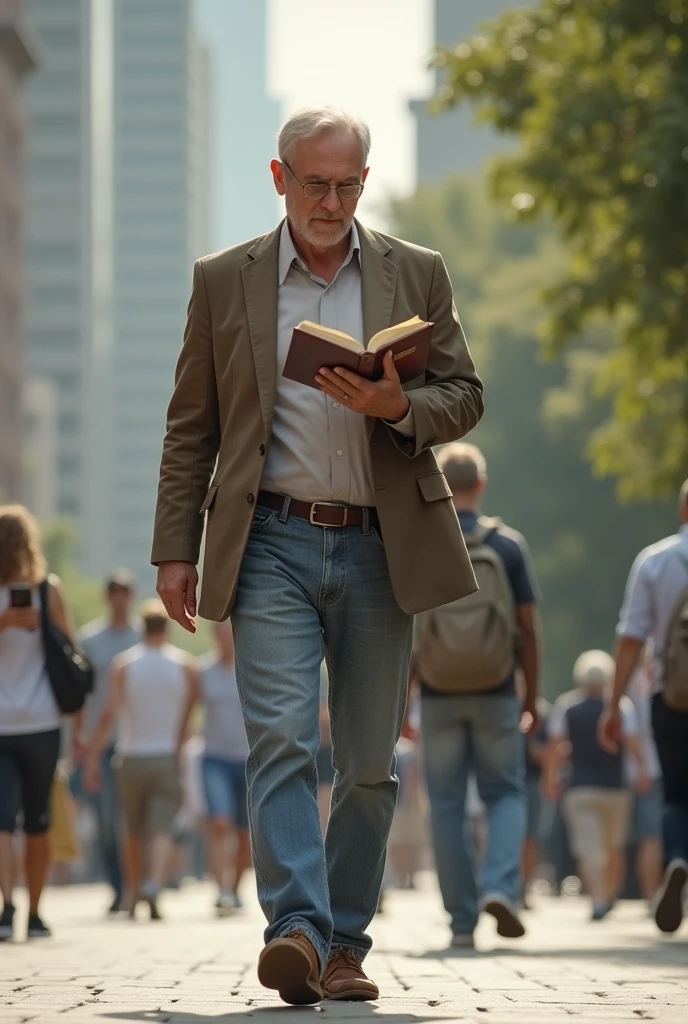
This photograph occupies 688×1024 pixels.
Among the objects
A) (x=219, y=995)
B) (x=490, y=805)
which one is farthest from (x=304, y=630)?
(x=490, y=805)

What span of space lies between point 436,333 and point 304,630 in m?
0.97

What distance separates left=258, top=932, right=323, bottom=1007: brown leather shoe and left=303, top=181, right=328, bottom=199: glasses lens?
1.94 m

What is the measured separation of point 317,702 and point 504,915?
4.11 m

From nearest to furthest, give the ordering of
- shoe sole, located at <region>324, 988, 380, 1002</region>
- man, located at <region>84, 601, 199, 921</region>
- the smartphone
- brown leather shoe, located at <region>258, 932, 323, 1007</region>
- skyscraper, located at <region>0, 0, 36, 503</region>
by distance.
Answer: brown leather shoe, located at <region>258, 932, 323, 1007</region>
shoe sole, located at <region>324, 988, 380, 1002</region>
the smartphone
man, located at <region>84, 601, 199, 921</region>
skyscraper, located at <region>0, 0, 36, 503</region>

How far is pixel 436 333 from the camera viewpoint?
6.20m

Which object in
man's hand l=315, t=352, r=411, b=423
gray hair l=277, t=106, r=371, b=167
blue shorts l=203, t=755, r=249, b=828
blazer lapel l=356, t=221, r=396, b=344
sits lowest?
blue shorts l=203, t=755, r=249, b=828

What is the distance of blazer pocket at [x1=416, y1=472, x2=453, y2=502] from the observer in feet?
19.5

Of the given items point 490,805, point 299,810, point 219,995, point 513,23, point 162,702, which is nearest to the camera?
point 299,810

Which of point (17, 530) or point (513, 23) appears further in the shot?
point (513, 23)

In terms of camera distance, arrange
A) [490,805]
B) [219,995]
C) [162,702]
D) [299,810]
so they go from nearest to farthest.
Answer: [299,810] → [219,995] → [490,805] → [162,702]

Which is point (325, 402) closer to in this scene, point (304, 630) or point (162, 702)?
point (304, 630)

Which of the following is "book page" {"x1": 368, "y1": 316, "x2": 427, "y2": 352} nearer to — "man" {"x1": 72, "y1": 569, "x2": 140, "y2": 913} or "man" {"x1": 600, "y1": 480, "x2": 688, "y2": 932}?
"man" {"x1": 600, "y1": 480, "x2": 688, "y2": 932}

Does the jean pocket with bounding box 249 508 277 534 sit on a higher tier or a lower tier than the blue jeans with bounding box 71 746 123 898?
higher

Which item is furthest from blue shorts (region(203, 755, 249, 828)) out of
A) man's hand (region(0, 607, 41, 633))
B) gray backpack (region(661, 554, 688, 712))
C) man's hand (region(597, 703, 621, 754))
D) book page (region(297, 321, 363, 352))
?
book page (region(297, 321, 363, 352))
